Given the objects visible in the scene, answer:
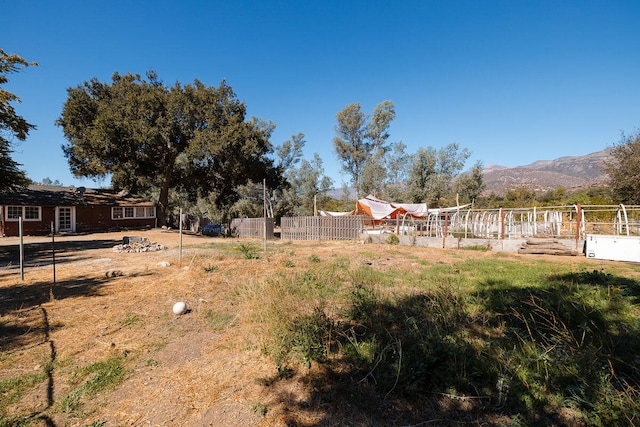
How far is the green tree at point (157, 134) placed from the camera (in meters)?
22.8

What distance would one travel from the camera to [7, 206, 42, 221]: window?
70.9 ft

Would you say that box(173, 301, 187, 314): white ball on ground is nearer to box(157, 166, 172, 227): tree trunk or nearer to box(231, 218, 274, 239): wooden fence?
box(231, 218, 274, 239): wooden fence

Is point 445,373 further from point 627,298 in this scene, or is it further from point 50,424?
point 627,298

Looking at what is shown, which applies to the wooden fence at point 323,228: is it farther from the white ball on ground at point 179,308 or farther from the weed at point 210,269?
the white ball on ground at point 179,308

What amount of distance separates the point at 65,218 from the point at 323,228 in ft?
74.5

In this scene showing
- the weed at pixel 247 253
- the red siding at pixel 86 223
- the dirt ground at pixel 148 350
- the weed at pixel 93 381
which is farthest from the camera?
the red siding at pixel 86 223

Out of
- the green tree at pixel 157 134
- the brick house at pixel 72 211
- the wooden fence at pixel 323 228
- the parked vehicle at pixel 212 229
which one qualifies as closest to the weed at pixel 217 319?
the wooden fence at pixel 323 228

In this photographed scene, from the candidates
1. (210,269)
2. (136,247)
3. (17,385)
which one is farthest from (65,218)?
(17,385)

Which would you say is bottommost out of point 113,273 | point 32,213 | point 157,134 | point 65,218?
point 113,273

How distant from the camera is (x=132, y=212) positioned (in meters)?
28.9

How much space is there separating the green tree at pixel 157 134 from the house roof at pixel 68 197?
7.81 ft

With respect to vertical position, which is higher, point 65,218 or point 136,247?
point 65,218

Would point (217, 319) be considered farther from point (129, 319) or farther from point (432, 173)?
point (432, 173)

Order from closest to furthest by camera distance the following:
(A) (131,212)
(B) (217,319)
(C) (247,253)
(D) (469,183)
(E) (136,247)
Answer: (B) (217,319) < (C) (247,253) < (E) (136,247) < (A) (131,212) < (D) (469,183)
